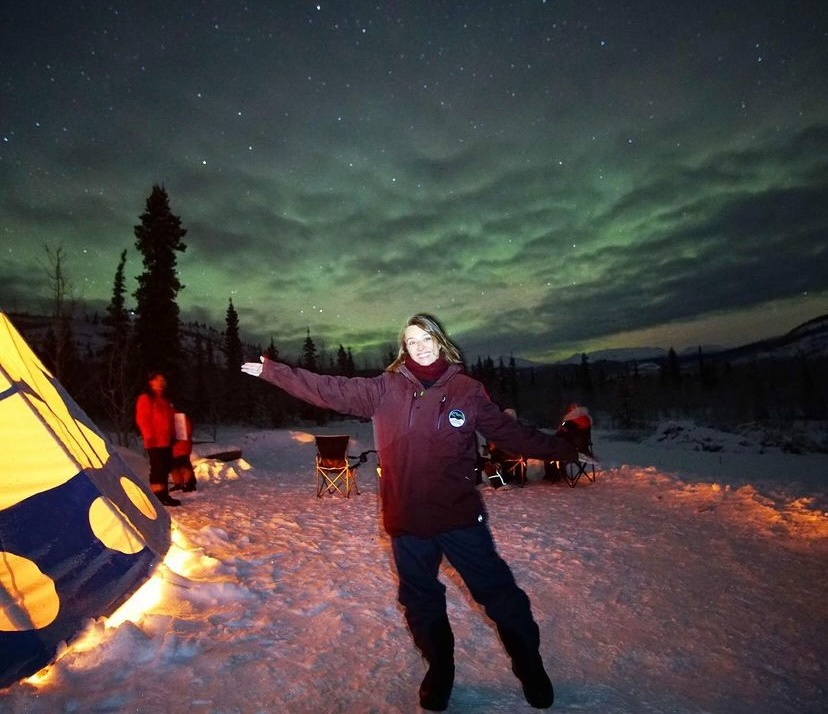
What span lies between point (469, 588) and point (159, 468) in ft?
21.9

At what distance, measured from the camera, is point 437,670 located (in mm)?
2385

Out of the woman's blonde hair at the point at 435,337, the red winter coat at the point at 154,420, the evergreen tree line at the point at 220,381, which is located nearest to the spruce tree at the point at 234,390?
the evergreen tree line at the point at 220,381

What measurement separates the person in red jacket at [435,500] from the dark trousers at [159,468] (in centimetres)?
604

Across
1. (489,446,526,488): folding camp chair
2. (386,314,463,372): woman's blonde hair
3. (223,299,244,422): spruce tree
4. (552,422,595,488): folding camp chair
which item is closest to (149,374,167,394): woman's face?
(489,446,526,488): folding camp chair

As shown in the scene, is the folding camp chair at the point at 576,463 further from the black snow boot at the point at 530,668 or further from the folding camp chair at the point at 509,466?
the black snow boot at the point at 530,668

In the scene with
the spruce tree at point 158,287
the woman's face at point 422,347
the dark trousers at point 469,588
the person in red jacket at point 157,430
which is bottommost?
the dark trousers at point 469,588

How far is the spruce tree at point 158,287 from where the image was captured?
71.7 feet

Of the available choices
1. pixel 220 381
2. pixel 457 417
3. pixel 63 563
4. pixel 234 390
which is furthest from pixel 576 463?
pixel 220 381

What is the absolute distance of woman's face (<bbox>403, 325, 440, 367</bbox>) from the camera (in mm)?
2531

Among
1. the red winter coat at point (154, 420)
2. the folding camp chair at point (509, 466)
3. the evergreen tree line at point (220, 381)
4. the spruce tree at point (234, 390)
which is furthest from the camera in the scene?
the spruce tree at point (234, 390)

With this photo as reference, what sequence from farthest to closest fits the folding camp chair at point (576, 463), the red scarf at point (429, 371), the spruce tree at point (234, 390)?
1. the spruce tree at point (234, 390)
2. the folding camp chair at point (576, 463)
3. the red scarf at point (429, 371)

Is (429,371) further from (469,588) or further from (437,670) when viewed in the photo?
(437,670)

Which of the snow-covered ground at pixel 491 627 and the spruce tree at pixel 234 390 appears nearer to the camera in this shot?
the snow-covered ground at pixel 491 627

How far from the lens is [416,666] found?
2824mm
